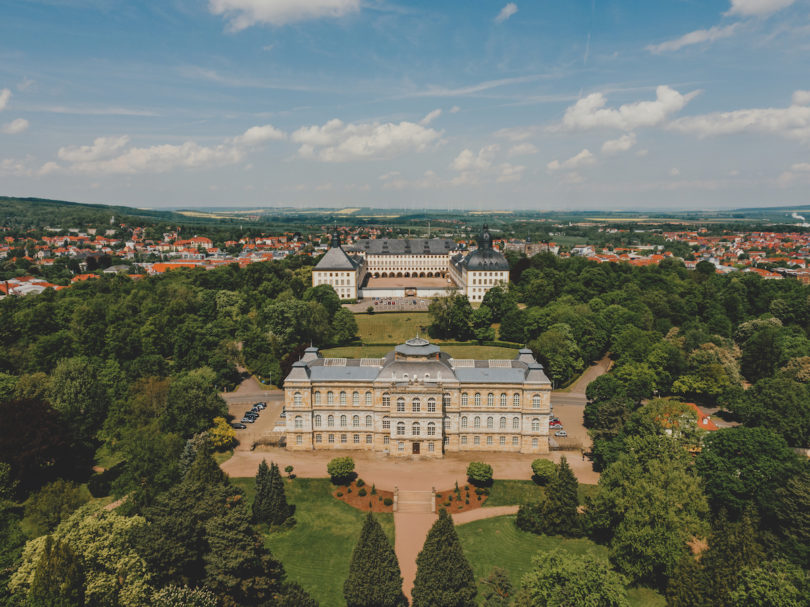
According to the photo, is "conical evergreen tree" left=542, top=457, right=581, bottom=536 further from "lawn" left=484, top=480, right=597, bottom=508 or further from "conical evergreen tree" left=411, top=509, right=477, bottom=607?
"conical evergreen tree" left=411, top=509, right=477, bottom=607

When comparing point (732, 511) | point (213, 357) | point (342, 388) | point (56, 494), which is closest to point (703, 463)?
point (732, 511)

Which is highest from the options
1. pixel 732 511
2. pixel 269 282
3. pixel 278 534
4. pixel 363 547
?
pixel 269 282

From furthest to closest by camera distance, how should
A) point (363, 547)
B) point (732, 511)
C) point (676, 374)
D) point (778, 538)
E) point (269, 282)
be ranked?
point (269, 282) < point (676, 374) < point (732, 511) < point (778, 538) < point (363, 547)

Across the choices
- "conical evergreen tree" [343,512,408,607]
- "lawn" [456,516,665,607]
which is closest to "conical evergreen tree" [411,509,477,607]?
"conical evergreen tree" [343,512,408,607]

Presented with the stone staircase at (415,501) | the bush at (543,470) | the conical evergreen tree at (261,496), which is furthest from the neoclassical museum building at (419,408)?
the conical evergreen tree at (261,496)

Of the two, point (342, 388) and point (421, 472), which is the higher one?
point (342, 388)

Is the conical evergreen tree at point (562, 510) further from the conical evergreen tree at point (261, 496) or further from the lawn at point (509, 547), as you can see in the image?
the conical evergreen tree at point (261, 496)

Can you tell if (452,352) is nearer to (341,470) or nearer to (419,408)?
(419,408)

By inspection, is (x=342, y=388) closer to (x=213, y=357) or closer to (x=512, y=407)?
(x=512, y=407)

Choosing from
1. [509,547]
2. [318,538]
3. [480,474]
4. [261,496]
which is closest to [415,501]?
[480,474]
